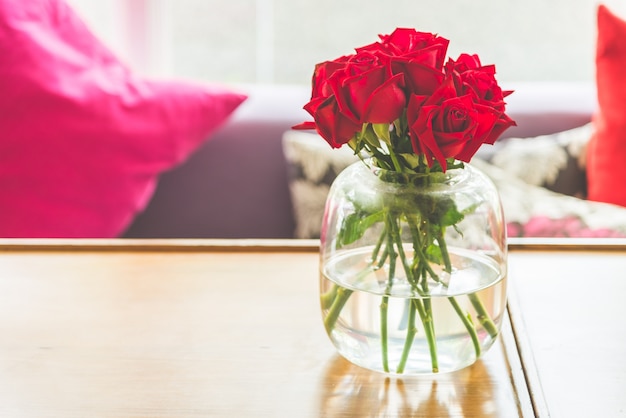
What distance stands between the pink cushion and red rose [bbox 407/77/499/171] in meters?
1.01

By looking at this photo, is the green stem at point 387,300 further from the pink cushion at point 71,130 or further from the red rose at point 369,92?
the pink cushion at point 71,130

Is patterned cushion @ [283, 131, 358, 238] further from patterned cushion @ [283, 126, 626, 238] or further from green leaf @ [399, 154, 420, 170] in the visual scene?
green leaf @ [399, 154, 420, 170]

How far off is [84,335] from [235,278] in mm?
221

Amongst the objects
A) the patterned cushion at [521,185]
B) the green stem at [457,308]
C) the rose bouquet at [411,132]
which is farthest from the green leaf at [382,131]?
the patterned cushion at [521,185]

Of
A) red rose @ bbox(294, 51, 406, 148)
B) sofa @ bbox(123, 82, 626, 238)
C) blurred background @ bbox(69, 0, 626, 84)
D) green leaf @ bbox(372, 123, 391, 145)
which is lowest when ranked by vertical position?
sofa @ bbox(123, 82, 626, 238)

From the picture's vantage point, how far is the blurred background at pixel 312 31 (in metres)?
2.19

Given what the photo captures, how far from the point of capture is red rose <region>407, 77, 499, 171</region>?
2.15 ft

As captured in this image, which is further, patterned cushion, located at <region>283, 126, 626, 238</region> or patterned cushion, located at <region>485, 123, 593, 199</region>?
patterned cushion, located at <region>485, 123, 593, 199</region>

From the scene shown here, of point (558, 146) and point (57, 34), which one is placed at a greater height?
point (57, 34)

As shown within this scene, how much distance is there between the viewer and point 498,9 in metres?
2.18

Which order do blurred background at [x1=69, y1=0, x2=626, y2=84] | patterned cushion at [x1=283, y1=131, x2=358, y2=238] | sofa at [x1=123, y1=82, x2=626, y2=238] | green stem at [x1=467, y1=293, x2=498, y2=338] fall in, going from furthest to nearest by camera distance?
blurred background at [x1=69, y1=0, x2=626, y2=84] < sofa at [x1=123, y1=82, x2=626, y2=238] < patterned cushion at [x1=283, y1=131, x2=358, y2=238] < green stem at [x1=467, y1=293, x2=498, y2=338]

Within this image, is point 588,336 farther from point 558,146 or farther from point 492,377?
point 558,146


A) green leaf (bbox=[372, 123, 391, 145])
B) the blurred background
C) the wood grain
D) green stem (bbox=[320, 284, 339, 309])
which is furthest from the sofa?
green leaf (bbox=[372, 123, 391, 145])

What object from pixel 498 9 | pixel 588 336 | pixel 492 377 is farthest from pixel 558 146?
pixel 492 377
